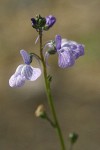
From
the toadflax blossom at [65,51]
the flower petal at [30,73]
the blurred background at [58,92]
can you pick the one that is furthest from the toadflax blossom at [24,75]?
the blurred background at [58,92]

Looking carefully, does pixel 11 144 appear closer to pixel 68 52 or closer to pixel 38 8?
pixel 68 52

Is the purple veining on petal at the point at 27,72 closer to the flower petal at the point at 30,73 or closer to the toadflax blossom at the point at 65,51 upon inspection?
the flower petal at the point at 30,73

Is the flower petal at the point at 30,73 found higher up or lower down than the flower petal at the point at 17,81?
higher up

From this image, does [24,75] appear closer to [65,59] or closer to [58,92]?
[65,59]

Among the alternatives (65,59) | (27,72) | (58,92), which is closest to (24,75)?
(27,72)

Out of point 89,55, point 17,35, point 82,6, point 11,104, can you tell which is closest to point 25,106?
point 11,104

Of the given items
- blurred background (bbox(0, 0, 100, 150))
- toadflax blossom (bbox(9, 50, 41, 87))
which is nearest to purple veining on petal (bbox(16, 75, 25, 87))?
toadflax blossom (bbox(9, 50, 41, 87))
